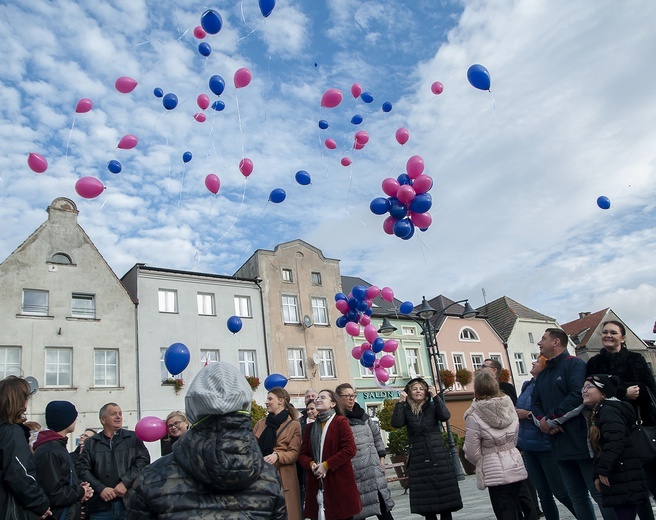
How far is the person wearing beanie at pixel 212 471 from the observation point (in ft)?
7.60

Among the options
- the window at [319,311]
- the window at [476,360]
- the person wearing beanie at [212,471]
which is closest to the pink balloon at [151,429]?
the person wearing beanie at [212,471]

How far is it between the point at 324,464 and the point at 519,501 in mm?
1919

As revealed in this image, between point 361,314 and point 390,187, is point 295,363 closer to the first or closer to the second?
point 361,314

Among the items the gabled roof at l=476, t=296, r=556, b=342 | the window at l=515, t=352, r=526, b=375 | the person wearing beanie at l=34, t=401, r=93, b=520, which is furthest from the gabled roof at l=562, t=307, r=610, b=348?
the person wearing beanie at l=34, t=401, r=93, b=520

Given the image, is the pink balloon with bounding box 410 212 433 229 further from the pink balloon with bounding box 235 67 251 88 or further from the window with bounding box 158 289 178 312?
the window with bounding box 158 289 178 312

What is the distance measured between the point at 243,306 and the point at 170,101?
62.3 ft

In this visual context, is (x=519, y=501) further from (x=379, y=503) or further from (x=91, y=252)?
(x=91, y=252)

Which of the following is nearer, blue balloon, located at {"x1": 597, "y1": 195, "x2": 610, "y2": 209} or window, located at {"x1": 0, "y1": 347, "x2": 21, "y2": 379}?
blue balloon, located at {"x1": 597, "y1": 195, "x2": 610, "y2": 209}

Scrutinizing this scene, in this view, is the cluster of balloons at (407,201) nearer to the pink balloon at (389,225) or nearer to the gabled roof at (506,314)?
the pink balloon at (389,225)

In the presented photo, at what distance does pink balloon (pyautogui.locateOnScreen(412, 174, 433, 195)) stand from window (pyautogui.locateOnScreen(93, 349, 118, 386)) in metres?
17.4

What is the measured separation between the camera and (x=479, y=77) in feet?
30.1

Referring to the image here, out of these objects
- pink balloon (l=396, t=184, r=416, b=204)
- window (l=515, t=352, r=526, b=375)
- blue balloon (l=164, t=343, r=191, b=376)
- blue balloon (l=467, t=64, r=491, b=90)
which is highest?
blue balloon (l=467, t=64, r=491, b=90)

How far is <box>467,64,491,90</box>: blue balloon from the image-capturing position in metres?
9.17

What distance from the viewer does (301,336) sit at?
29.6 m
